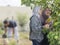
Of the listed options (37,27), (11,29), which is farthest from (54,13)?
(11,29)

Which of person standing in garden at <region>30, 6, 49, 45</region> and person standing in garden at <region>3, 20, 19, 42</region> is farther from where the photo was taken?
person standing in garden at <region>3, 20, 19, 42</region>

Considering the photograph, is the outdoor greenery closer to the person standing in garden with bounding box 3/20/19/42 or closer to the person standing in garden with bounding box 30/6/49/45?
the person standing in garden with bounding box 30/6/49/45

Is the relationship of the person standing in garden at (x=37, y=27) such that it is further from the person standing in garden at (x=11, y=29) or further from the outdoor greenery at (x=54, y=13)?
the person standing in garden at (x=11, y=29)

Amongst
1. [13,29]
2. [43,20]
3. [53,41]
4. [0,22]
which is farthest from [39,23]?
[0,22]

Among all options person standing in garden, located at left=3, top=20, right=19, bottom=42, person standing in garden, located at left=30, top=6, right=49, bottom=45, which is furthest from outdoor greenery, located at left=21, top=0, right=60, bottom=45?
person standing in garden, located at left=3, top=20, right=19, bottom=42

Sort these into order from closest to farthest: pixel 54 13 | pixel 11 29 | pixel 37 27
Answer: pixel 54 13, pixel 37 27, pixel 11 29

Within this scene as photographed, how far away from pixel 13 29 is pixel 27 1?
10.4 m

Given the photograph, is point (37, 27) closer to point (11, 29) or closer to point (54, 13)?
point (54, 13)

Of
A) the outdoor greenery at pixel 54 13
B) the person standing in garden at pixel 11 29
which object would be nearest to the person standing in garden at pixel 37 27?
the outdoor greenery at pixel 54 13

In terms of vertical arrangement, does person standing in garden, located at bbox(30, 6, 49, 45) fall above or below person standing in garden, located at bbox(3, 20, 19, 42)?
above

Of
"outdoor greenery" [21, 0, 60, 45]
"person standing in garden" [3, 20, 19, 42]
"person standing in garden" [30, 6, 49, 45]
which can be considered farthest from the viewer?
"person standing in garden" [3, 20, 19, 42]

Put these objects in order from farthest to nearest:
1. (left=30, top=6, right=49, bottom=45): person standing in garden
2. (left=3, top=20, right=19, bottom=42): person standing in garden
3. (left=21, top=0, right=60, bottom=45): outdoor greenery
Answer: (left=3, top=20, right=19, bottom=42): person standing in garden
(left=30, top=6, right=49, bottom=45): person standing in garden
(left=21, top=0, right=60, bottom=45): outdoor greenery

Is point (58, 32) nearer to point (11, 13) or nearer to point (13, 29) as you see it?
point (13, 29)

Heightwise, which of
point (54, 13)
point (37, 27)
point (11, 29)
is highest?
point (54, 13)
